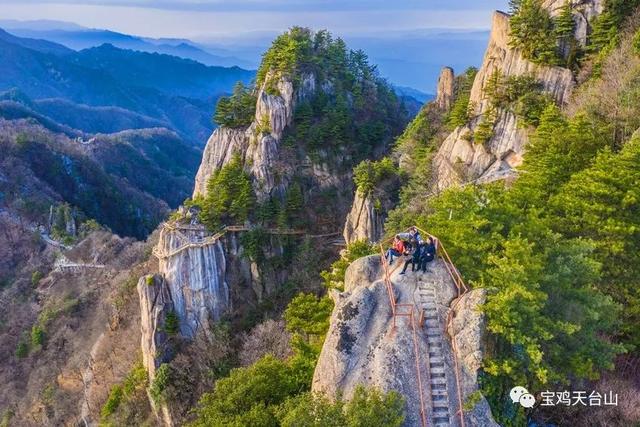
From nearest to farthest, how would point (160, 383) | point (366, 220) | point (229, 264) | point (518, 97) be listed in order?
point (518, 97), point (160, 383), point (366, 220), point (229, 264)

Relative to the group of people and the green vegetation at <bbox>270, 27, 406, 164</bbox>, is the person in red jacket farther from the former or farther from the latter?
the green vegetation at <bbox>270, 27, 406, 164</bbox>

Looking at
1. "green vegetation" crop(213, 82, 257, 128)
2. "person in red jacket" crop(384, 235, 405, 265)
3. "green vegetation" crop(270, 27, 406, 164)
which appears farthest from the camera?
"green vegetation" crop(213, 82, 257, 128)

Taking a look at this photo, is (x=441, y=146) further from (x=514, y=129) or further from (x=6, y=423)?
(x=6, y=423)

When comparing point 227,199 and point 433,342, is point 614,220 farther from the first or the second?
point 227,199

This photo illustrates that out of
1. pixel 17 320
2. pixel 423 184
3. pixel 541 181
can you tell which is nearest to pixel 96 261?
pixel 17 320

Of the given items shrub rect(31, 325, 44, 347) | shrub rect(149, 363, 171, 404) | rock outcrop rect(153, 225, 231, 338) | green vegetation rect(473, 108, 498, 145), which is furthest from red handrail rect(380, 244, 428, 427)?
shrub rect(31, 325, 44, 347)

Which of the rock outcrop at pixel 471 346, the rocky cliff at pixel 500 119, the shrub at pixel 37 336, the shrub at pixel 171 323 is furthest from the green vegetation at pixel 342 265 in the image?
the shrub at pixel 37 336

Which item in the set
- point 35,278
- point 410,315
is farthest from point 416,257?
point 35,278

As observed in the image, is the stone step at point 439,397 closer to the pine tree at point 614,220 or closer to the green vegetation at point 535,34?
the pine tree at point 614,220
